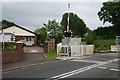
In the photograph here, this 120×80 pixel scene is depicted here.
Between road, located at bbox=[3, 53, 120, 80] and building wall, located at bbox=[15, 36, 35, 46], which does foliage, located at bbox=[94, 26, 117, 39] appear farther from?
road, located at bbox=[3, 53, 120, 80]

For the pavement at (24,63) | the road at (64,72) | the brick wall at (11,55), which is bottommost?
the road at (64,72)

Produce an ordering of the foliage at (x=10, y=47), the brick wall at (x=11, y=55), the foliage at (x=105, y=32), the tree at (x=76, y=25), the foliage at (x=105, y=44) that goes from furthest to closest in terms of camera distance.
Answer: the tree at (x=76, y=25), the foliage at (x=105, y=32), the foliage at (x=105, y=44), the foliage at (x=10, y=47), the brick wall at (x=11, y=55)

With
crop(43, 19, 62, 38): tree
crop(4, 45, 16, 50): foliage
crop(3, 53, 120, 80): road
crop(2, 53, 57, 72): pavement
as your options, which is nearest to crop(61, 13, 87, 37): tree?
crop(43, 19, 62, 38): tree

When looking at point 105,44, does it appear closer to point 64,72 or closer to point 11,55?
point 11,55

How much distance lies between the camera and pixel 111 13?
37.3m

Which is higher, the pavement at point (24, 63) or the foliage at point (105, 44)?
the foliage at point (105, 44)

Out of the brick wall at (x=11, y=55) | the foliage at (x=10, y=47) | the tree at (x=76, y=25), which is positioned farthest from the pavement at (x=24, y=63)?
the tree at (x=76, y=25)

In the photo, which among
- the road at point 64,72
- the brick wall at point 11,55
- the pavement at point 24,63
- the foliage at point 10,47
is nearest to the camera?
the road at point 64,72

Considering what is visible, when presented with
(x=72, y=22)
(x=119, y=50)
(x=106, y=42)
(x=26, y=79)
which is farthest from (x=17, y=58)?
(x=72, y=22)

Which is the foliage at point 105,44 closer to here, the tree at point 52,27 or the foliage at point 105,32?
the foliage at point 105,32

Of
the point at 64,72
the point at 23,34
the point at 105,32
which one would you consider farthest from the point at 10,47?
the point at 105,32

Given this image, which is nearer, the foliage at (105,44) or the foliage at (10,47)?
the foliage at (10,47)

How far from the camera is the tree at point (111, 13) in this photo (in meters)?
36.5

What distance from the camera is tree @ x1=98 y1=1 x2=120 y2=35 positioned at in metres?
36.5
